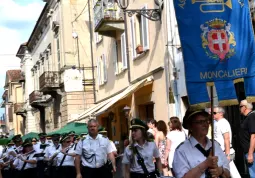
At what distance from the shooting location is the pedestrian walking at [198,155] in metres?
4.90

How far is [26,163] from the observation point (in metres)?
16.0

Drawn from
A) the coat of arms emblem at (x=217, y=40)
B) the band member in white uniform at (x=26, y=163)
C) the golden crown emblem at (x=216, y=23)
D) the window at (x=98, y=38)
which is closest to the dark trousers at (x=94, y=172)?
the coat of arms emblem at (x=217, y=40)

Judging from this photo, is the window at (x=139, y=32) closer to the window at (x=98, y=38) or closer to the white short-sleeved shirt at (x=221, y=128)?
the window at (x=98, y=38)

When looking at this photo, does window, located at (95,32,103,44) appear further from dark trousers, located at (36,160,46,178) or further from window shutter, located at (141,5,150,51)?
dark trousers, located at (36,160,46,178)

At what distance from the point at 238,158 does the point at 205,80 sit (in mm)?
8690

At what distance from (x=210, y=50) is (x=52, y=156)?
31.3 ft

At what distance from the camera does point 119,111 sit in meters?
26.7

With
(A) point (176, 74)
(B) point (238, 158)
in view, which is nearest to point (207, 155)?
(B) point (238, 158)

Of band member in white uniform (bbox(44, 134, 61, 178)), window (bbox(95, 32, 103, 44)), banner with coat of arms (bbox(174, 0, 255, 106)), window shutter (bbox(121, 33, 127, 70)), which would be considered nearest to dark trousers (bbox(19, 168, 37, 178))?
band member in white uniform (bbox(44, 134, 61, 178))

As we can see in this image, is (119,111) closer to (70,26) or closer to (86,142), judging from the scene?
(70,26)

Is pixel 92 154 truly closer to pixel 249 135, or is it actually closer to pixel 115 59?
pixel 249 135

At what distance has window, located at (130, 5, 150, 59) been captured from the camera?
20237 millimetres

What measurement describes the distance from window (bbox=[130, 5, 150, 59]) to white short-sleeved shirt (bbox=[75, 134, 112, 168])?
10.1m

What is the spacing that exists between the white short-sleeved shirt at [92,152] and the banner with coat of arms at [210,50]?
14.5 ft
